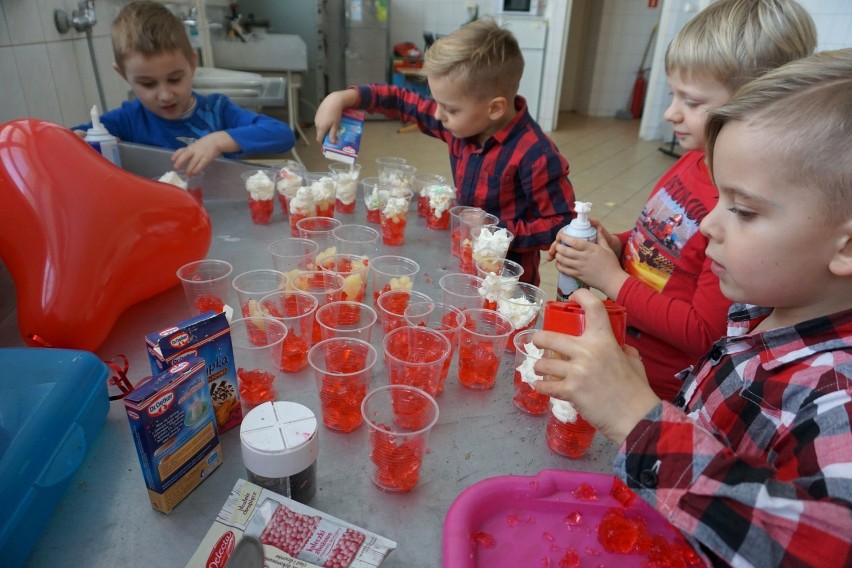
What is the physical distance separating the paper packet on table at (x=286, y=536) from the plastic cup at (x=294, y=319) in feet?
1.02

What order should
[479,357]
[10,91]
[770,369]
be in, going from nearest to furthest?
[770,369] → [479,357] → [10,91]

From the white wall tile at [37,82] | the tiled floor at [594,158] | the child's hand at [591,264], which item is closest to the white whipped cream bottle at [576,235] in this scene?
the child's hand at [591,264]

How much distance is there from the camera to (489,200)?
1.79 m

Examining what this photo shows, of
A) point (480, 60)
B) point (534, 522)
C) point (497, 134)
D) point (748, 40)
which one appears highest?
point (748, 40)

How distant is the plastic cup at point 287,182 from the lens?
1.60 meters

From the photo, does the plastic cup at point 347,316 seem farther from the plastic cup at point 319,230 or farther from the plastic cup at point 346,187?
the plastic cup at point 346,187

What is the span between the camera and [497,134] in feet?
5.73

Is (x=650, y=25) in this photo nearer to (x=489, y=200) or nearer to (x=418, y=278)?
(x=489, y=200)

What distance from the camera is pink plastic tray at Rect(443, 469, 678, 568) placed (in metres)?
0.69

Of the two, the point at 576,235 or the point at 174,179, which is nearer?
the point at 576,235

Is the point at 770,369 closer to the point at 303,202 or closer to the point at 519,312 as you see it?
the point at 519,312

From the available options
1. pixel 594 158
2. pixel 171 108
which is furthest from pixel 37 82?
pixel 594 158

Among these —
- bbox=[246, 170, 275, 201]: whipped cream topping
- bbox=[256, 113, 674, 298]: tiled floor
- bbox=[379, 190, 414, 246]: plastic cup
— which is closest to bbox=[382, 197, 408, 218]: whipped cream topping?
bbox=[379, 190, 414, 246]: plastic cup

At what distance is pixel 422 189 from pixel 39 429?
119cm
